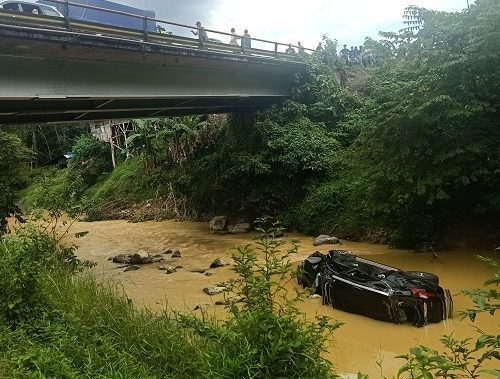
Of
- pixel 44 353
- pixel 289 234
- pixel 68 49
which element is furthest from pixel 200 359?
pixel 289 234

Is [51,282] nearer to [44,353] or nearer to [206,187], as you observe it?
[44,353]

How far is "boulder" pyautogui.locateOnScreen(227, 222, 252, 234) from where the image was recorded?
20234 millimetres

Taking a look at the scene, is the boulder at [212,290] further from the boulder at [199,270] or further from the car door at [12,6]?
the car door at [12,6]

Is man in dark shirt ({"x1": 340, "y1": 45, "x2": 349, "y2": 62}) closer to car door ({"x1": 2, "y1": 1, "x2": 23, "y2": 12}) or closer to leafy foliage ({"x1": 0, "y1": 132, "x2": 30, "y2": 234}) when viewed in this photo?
car door ({"x1": 2, "y1": 1, "x2": 23, "y2": 12})

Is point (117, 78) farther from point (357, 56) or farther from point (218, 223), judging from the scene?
point (357, 56)

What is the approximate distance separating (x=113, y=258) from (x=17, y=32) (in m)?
8.60

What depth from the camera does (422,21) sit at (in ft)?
41.6

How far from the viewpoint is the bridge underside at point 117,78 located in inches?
464

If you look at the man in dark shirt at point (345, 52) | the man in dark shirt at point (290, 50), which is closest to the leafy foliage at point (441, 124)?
the man in dark shirt at point (290, 50)

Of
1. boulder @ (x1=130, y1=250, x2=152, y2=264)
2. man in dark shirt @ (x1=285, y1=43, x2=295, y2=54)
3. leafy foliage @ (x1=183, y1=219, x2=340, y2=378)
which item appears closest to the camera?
leafy foliage @ (x1=183, y1=219, x2=340, y2=378)

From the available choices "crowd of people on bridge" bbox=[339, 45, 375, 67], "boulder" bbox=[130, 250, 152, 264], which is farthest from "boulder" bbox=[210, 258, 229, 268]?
"crowd of people on bridge" bbox=[339, 45, 375, 67]

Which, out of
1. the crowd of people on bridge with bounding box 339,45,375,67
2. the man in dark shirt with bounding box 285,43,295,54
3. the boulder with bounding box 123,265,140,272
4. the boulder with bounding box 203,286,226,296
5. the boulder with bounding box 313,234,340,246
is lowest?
the boulder with bounding box 123,265,140,272

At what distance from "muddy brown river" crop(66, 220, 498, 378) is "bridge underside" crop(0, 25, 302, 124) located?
222 inches

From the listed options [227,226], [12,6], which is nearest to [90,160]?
[227,226]
